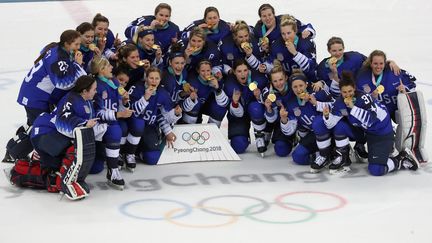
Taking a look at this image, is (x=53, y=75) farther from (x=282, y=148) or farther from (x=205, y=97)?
(x=282, y=148)

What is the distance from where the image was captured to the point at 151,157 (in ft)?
17.9

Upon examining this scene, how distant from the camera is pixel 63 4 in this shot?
10.6 meters

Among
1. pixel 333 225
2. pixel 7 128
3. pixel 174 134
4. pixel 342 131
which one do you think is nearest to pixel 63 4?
pixel 7 128

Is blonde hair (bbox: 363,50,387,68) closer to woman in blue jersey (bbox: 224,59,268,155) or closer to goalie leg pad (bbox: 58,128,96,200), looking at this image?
woman in blue jersey (bbox: 224,59,268,155)

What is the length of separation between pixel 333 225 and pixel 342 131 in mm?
1023

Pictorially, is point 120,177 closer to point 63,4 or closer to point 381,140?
point 381,140

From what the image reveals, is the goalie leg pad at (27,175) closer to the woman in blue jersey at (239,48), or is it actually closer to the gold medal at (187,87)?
the gold medal at (187,87)

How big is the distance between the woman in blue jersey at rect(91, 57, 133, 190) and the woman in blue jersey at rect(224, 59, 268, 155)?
2.70ft

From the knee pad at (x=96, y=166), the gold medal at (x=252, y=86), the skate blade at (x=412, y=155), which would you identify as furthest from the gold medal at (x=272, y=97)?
the knee pad at (x=96, y=166)

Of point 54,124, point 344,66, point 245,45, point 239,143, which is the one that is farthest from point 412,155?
point 54,124

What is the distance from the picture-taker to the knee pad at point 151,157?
215 inches

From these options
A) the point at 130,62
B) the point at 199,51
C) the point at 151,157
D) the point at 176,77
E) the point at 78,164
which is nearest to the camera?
the point at 78,164

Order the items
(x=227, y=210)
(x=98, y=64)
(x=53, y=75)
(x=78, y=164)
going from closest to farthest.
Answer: (x=227, y=210), (x=78, y=164), (x=53, y=75), (x=98, y=64)

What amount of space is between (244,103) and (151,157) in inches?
28.7
